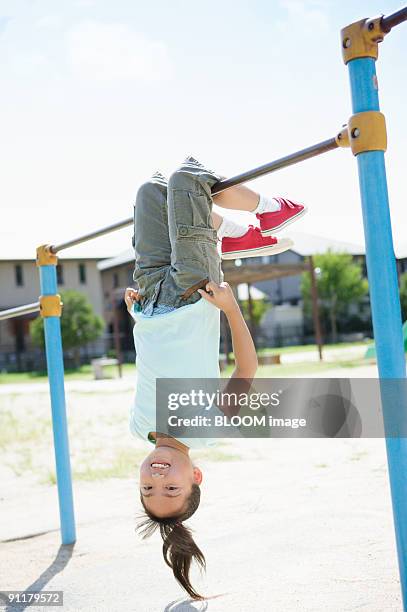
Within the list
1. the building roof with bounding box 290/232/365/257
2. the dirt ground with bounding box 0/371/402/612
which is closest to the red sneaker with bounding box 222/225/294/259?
the dirt ground with bounding box 0/371/402/612

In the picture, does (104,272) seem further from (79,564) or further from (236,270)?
(79,564)

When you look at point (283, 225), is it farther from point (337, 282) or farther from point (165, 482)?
point (337, 282)

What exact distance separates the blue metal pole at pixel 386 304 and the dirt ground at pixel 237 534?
1017mm

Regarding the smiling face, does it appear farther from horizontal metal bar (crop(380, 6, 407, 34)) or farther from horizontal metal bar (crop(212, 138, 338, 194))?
horizontal metal bar (crop(380, 6, 407, 34))

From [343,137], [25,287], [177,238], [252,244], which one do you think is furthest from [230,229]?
[25,287]

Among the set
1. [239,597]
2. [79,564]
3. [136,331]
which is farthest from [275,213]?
[79,564]

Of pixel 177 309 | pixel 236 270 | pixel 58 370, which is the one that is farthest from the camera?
pixel 236 270

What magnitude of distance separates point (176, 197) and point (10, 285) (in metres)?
33.5

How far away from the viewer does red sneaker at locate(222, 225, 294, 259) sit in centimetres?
274

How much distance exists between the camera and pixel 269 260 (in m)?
48.1

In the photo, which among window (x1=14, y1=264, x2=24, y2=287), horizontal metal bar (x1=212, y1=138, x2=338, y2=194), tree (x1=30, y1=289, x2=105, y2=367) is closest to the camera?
horizontal metal bar (x1=212, y1=138, x2=338, y2=194)

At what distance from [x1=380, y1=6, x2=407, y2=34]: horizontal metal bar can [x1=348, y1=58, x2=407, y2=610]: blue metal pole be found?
91 mm

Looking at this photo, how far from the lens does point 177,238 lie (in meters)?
2.41

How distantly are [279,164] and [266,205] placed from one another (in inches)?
9.8
